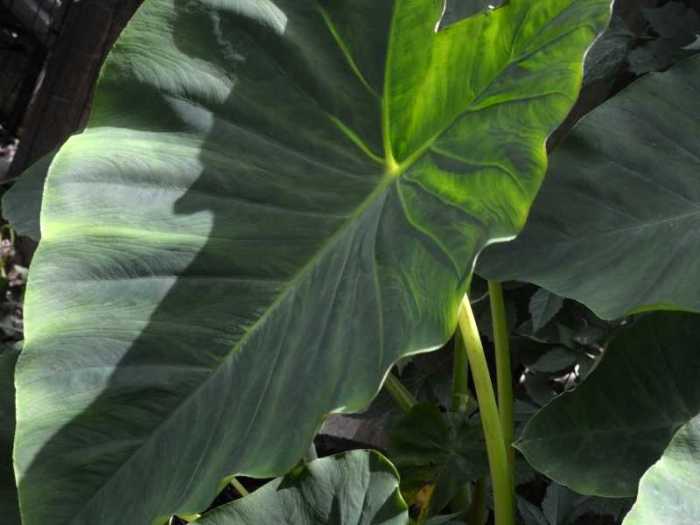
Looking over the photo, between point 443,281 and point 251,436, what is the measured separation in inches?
8.2

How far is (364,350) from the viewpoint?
800mm

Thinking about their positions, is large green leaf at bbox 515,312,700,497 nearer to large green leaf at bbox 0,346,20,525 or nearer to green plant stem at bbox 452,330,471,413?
green plant stem at bbox 452,330,471,413

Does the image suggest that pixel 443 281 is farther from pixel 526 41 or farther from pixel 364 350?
pixel 526 41

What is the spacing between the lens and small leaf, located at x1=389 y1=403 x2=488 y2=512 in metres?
1.21

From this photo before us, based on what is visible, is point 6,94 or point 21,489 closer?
point 21,489

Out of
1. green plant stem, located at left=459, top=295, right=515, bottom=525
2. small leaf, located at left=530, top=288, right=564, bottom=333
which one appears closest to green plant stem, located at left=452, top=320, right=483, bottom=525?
small leaf, located at left=530, top=288, right=564, bottom=333

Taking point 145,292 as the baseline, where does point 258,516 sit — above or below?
below

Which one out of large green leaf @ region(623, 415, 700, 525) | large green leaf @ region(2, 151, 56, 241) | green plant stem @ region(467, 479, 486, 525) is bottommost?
green plant stem @ region(467, 479, 486, 525)

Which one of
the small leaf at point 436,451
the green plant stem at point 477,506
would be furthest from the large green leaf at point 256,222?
the green plant stem at point 477,506

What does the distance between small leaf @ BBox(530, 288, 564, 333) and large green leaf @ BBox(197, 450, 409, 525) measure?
504 millimetres

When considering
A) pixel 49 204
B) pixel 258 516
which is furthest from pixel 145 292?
pixel 258 516

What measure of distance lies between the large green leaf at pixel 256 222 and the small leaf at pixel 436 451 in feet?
1.23

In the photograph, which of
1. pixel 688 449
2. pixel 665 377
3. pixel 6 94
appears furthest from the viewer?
pixel 6 94

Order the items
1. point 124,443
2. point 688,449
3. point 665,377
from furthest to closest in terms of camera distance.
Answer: point 665,377 → point 124,443 → point 688,449
